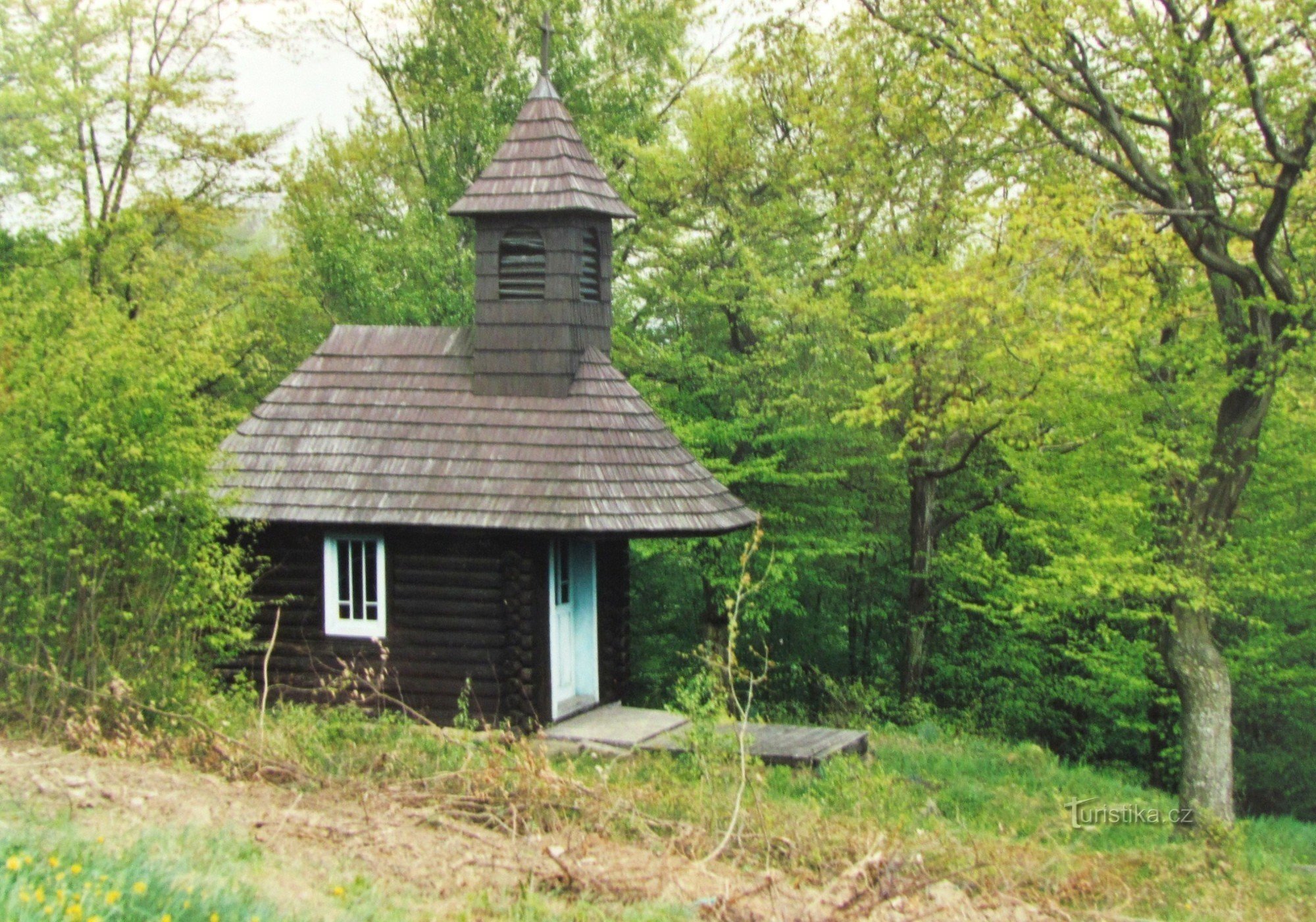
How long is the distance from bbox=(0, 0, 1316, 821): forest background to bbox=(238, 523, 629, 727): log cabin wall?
2.58 feet

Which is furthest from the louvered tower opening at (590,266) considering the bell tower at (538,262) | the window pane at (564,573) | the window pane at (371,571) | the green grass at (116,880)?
the green grass at (116,880)

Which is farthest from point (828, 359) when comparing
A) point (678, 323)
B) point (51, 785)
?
point (51, 785)

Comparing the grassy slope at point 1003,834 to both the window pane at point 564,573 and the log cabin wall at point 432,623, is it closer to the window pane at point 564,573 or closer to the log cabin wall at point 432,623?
the log cabin wall at point 432,623

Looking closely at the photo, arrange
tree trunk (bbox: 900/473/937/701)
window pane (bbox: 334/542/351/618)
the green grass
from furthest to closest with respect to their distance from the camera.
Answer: tree trunk (bbox: 900/473/937/701) → window pane (bbox: 334/542/351/618) → the green grass

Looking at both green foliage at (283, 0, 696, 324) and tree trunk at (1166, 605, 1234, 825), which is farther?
green foliage at (283, 0, 696, 324)

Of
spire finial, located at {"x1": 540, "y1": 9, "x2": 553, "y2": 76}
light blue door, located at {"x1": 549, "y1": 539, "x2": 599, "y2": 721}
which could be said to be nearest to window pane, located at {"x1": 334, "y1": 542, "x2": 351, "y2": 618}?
light blue door, located at {"x1": 549, "y1": 539, "x2": 599, "y2": 721}

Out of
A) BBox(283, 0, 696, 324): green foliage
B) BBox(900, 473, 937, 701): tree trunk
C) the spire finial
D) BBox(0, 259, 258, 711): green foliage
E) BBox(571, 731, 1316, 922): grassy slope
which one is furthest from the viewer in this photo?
BBox(283, 0, 696, 324): green foliage

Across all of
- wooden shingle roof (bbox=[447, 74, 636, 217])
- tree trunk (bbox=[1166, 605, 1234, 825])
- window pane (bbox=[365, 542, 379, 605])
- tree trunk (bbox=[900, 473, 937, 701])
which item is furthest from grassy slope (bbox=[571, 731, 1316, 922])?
wooden shingle roof (bbox=[447, 74, 636, 217])

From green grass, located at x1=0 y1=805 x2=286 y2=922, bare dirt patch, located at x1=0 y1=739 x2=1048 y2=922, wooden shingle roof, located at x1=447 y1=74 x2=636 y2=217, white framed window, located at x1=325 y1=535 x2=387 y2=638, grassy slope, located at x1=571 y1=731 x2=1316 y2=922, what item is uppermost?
wooden shingle roof, located at x1=447 y1=74 x2=636 y2=217

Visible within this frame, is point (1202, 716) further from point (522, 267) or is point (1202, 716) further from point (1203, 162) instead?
point (522, 267)

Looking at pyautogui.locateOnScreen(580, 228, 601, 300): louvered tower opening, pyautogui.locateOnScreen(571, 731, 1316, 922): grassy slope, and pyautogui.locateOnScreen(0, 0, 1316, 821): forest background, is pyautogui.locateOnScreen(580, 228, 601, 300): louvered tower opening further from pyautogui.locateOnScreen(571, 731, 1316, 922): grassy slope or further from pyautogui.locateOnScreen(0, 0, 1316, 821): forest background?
pyautogui.locateOnScreen(571, 731, 1316, 922): grassy slope

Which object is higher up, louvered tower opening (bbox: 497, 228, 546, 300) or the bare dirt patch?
louvered tower opening (bbox: 497, 228, 546, 300)

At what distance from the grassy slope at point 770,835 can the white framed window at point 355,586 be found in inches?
44.3

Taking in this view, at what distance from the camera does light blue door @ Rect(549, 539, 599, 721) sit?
12.5 meters
